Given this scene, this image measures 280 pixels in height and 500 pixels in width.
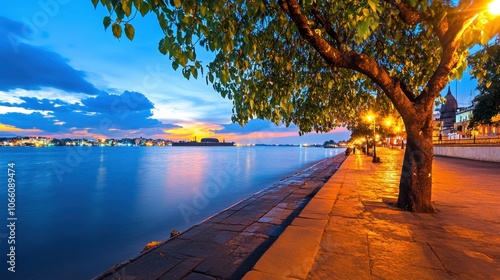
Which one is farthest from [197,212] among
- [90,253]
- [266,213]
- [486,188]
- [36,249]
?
[486,188]

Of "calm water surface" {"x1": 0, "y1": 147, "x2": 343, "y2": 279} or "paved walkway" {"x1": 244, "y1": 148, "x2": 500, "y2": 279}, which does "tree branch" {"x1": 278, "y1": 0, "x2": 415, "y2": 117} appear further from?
"calm water surface" {"x1": 0, "y1": 147, "x2": 343, "y2": 279}

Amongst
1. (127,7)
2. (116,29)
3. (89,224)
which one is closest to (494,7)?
(127,7)

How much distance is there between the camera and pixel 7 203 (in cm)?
1645

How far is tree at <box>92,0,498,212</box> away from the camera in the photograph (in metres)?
3.62

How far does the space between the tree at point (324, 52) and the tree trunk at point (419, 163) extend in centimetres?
2

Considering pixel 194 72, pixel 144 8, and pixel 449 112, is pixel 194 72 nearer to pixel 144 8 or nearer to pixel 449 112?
pixel 144 8

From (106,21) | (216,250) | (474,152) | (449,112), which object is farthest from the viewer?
(449,112)

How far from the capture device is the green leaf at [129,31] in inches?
116

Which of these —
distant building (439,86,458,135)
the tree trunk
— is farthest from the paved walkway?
distant building (439,86,458,135)

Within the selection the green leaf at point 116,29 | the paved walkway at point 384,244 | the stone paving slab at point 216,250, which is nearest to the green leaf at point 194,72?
the green leaf at point 116,29

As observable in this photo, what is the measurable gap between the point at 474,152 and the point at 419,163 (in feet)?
89.7

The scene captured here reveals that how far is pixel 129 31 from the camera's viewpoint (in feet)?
9.79

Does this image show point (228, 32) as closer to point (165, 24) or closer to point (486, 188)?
point (165, 24)

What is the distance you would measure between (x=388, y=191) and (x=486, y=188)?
401cm
